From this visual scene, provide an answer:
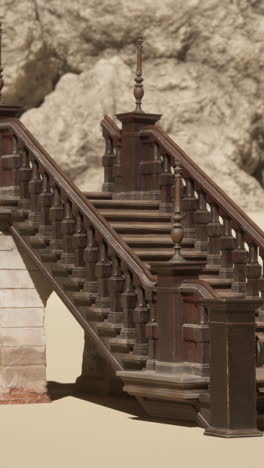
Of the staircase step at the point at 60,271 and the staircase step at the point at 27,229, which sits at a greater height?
the staircase step at the point at 27,229

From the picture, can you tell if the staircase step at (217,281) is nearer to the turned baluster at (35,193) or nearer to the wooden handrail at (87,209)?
the wooden handrail at (87,209)

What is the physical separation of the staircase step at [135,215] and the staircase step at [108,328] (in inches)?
68.4

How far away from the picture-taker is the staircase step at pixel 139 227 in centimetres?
1891

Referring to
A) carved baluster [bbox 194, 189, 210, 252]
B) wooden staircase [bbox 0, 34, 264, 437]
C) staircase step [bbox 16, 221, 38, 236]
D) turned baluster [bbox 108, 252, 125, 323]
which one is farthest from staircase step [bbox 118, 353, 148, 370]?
carved baluster [bbox 194, 189, 210, 252]

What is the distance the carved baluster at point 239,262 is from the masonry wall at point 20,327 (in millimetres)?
1817

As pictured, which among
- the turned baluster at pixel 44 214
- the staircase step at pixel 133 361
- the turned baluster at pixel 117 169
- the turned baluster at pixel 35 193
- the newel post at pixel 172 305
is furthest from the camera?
the turned baluster at pixel 117 169

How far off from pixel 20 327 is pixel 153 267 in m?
2.64

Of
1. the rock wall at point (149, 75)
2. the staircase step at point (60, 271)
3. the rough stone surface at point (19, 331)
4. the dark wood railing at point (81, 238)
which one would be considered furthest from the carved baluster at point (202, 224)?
the rock wall at point (149, 75)

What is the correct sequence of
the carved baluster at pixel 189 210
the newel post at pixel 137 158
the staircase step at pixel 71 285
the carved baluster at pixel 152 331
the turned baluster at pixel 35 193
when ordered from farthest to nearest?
the newel post at pixel 137 158 → the carved baluster at pixel 189 210 → the turned baluster at pixel 35 193 → the staircase step at pixel 71 285 → the carved baluster at pixel 152 331

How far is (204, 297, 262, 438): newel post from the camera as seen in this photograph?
51.9ft

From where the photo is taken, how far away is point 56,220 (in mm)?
18484

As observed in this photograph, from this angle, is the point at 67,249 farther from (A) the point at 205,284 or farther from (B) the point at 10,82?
(B) the point at 10,82

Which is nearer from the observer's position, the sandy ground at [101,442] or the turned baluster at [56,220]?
the sandy ground at [101,442]

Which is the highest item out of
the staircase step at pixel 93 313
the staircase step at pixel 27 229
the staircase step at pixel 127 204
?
the staircase step at pixel 127 204
